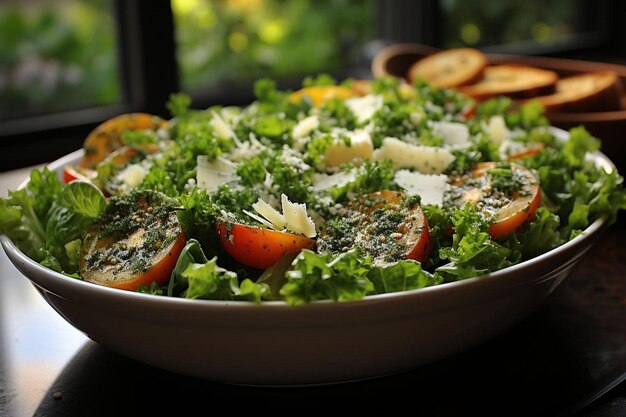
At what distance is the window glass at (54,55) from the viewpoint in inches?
126

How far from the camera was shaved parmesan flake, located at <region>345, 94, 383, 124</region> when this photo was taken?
1.59 meters

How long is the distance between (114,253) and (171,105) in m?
0.71

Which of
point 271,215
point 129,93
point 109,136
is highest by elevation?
point 271,215

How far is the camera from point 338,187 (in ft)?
4.15

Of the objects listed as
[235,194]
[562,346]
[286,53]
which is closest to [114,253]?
[235,194]

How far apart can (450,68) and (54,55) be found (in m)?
1.76

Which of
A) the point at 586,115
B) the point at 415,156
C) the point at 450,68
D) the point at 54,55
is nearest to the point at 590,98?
the point at 586,115

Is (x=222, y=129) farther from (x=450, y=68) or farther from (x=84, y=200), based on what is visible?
(x=450, y=68)

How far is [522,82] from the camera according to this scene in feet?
7.16

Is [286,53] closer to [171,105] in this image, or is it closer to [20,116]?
[20,116]

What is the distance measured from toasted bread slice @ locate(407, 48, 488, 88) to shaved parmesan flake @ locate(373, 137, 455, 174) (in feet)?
2.73

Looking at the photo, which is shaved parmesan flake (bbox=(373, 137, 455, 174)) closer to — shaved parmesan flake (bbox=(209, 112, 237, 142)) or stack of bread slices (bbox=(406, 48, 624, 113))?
shaved parmesan flake (bbox=(209, 112, 237, 142))

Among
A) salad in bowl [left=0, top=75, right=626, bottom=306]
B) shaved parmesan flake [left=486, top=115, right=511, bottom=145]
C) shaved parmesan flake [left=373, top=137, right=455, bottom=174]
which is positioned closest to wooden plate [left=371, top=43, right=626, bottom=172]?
salad in bowl [left=0, top=75, right=626, bottom=306]

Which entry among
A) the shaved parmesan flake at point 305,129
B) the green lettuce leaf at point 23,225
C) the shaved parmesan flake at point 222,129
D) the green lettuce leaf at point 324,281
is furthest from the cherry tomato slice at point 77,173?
the green lettuce leaf at point 324,281
